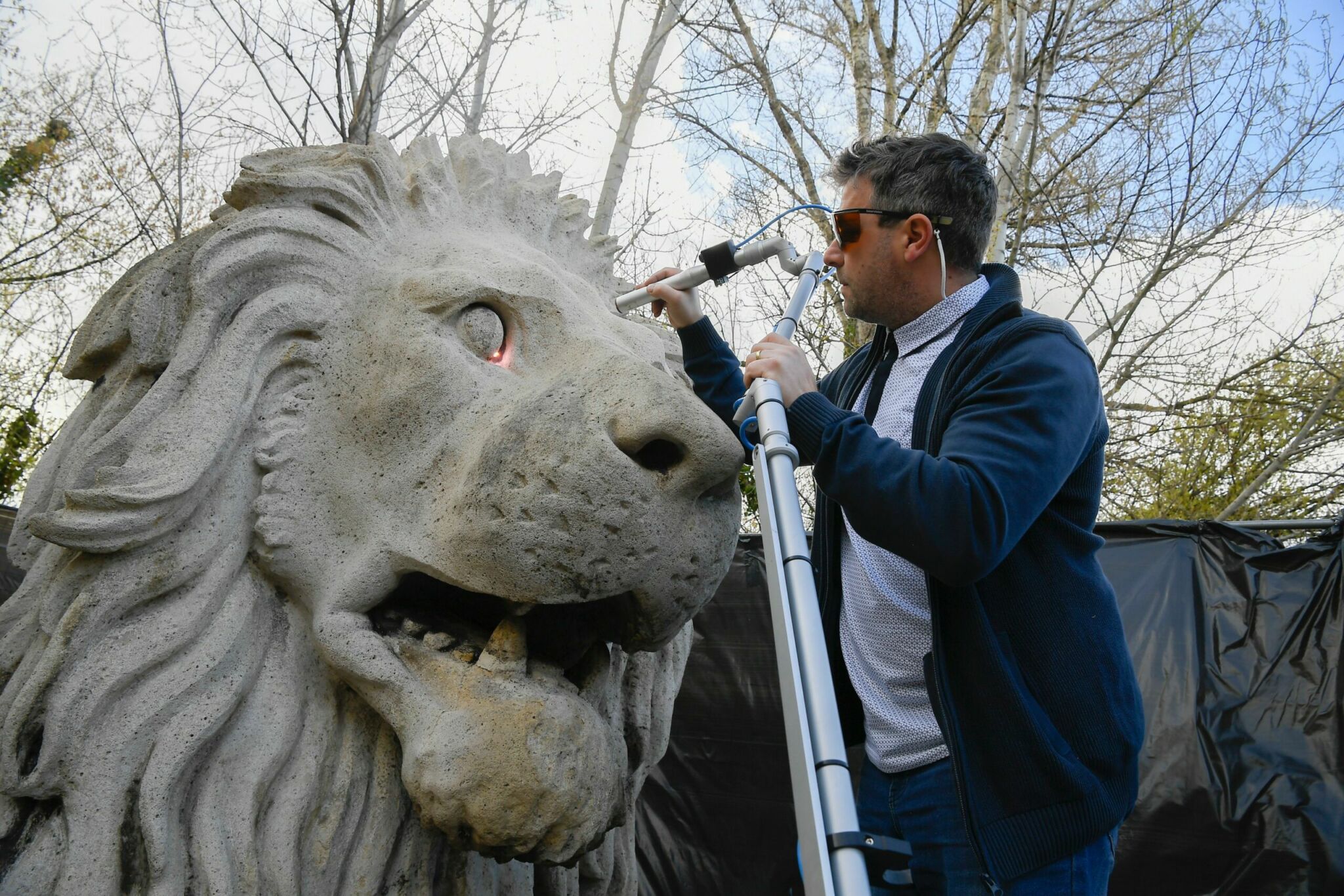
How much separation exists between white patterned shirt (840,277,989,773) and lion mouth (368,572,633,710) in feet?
1.50

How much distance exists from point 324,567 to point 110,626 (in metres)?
0.31

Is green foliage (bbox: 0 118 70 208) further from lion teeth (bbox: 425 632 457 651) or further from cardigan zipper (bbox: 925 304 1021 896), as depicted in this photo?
cardigan zipper (bbox: 925 304 1021 896)

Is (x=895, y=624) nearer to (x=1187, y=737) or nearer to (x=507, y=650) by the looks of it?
(x=507, y=650)

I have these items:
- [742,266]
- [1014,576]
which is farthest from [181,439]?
[1014,576]

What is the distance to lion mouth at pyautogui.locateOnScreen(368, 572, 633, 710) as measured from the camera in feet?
5.14

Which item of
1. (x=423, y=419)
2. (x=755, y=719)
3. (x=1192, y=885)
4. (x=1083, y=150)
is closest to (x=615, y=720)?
(x=423, y=419)

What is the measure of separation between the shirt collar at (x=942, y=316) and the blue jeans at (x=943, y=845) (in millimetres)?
801

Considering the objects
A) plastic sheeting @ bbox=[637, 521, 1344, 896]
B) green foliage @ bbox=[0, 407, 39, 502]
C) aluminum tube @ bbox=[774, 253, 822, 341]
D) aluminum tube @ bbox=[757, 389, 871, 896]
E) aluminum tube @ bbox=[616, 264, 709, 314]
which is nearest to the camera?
aluminum tube @ bbox=[757, 389, 871, 896]

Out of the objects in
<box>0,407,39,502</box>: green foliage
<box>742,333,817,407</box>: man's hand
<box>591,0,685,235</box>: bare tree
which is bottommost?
<box>742,333,817,407</box>: man's hand

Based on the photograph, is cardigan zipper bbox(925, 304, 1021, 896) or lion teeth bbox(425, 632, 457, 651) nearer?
cardigan zipper bbox(925, 304, 1021, 896)

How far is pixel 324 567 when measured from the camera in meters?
1.63

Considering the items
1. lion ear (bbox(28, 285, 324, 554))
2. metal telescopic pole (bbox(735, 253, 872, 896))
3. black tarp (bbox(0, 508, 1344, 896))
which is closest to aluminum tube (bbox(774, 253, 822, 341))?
metal telescopic pole (bbox(735, 253, 872, 896))

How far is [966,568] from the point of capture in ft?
4.91

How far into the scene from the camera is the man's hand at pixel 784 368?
1646mm
